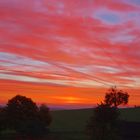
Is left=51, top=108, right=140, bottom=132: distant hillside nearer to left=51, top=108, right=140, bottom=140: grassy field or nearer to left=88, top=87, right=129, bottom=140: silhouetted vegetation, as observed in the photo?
left=51, top=108, right=140, bottom=140: grassy field

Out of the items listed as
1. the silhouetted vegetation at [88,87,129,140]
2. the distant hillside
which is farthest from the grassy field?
the silhouetted vegetation at [88,87,129,140]

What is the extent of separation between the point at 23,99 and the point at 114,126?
143 ft

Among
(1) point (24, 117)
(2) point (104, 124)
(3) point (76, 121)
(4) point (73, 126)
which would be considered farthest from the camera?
(3) point (76, 121)

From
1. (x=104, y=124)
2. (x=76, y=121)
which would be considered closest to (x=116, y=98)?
(x=104, y=124)

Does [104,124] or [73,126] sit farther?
[73,126]

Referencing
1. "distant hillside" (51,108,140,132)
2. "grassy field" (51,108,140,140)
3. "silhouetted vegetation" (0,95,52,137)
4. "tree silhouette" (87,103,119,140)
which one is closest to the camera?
"tree silhouette" (87,103,119,140)

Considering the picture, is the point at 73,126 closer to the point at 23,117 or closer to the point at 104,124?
the point at 23,117

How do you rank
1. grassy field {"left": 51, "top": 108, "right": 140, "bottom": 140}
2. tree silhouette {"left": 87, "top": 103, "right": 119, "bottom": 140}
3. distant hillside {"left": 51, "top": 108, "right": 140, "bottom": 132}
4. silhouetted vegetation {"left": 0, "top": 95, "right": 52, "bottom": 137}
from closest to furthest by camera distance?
tree silhouette {"left": 87, "top": 103, "right": 119, "bottom": 140} < grassy field {"left": 51, "top": 108, "right": 140, "bottom": 140} < silhouetted vegetation {"left": 0, "top": 95, "right": 52, "bottom": 137} < distant hillside {"left": 51, "top": 108, "right": 140, "bottom": 132}

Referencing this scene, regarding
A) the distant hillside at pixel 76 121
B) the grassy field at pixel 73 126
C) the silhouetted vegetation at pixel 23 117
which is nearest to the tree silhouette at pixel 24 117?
the silhouetted vegetation at pixel 23 117

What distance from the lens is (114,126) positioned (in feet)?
242

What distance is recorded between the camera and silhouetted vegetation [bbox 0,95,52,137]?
109438mm

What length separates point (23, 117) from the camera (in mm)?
110000

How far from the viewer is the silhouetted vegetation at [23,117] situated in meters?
109

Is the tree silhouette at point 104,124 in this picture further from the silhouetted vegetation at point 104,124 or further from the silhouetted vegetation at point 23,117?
the silhouetted vegetation at point 23,117
